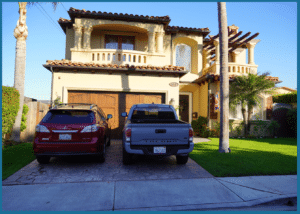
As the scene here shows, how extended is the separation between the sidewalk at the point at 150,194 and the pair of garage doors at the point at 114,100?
6.27 m

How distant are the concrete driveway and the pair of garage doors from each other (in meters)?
4.27

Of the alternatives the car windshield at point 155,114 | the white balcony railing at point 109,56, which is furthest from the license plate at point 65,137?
the white balcony railing at point 109,56

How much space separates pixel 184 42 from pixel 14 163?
41.3ft

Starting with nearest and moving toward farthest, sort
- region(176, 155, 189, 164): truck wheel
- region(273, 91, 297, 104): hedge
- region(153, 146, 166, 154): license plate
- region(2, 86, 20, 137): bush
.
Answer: region(153, 146, 166, 154): license plate → region(176, 155, 189, 164): truck wheel → region(2, 86, 20, 137): bush → region(273, 91, 297, 104): hedge

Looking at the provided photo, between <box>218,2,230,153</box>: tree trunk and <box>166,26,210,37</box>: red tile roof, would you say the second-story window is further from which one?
<box>218,2,230,153</box>: tree trunk

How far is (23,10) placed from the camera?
848cm

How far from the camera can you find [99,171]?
194 inches

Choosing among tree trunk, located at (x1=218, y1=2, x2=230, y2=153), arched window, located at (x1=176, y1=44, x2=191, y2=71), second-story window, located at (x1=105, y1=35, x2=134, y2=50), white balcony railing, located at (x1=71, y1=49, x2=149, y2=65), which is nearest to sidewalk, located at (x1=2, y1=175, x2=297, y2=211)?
tree trunk, located at (x1=218, y1=2, x2=230, y2=153)

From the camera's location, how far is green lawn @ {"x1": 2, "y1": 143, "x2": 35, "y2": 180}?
15.9 feet

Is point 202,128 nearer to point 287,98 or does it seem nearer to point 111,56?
point 111,56

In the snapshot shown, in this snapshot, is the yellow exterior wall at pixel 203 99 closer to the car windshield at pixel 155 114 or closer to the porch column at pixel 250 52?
the porch column at pixel 250 52

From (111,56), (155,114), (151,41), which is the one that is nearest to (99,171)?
(155,114)

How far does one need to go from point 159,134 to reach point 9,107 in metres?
6.28

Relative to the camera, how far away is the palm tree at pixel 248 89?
10719mm
